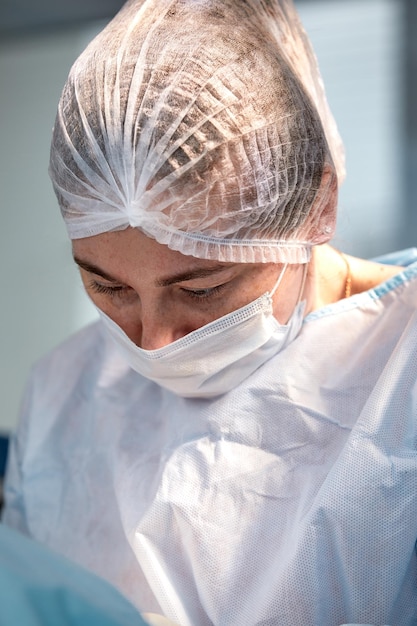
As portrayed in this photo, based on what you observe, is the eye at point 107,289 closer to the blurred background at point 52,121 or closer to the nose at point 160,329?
the nose at point 160,329

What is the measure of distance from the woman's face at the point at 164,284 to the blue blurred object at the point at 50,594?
0.42m

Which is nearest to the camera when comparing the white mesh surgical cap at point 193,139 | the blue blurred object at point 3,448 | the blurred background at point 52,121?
the white mesh surgical cap at point 193,139

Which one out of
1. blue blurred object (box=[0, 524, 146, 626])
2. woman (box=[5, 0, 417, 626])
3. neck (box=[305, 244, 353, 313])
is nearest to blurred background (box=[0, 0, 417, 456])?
neck (box=[305, 244, 353, 313])

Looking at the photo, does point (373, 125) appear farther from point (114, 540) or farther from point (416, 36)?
point (114, 540)

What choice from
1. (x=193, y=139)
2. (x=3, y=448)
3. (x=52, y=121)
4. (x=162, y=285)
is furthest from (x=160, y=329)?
(x=52, y=121)

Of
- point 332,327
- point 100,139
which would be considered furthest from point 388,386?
point 100,139

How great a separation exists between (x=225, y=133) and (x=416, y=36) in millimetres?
1750

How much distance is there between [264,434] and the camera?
3.75 ft

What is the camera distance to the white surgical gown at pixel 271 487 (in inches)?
38.9

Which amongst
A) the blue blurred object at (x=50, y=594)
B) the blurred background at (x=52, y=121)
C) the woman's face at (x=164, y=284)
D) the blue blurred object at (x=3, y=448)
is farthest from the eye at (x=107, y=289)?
the blurred background at (x=52, y=121)

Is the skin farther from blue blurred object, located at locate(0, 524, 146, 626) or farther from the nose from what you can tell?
blue blurred object, located at locate(0, 524, 146, 626)

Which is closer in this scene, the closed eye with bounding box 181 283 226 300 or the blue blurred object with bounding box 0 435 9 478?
the closed eye with bounding box 181 283 226 300

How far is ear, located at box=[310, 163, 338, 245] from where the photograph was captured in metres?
1.09

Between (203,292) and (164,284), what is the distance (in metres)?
0.06
